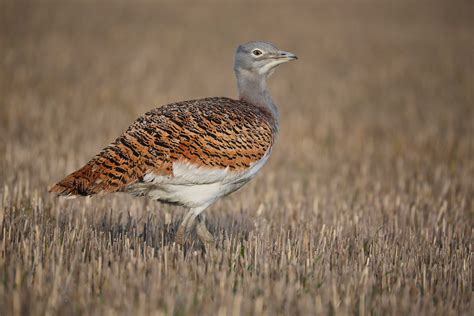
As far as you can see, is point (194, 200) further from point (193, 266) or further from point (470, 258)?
point (470, 258)

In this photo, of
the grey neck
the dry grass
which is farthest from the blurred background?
the grey neck

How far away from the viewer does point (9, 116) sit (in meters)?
9.65

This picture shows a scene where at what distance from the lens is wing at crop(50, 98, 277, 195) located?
4.41 metres

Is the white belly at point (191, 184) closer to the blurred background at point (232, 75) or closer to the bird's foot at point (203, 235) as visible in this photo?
the bird's foot at point (203, 235)

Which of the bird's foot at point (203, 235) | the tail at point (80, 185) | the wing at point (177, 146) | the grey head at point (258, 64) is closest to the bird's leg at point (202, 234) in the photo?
the bird's foot at point (203, 235)

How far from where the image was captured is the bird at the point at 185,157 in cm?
443

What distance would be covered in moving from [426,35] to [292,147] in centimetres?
1295

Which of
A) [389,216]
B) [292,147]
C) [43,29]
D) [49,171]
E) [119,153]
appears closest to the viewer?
[119,153]

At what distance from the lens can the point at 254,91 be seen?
5.57m

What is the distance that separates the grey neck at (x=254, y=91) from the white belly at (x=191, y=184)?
0.75m

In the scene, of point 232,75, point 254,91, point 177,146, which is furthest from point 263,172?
point 232,75

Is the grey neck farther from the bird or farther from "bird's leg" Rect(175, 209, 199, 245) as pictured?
"bird's leg" Rect(175, 209, 199, 245)

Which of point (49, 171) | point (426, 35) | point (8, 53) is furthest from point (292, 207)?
point (426, 35)

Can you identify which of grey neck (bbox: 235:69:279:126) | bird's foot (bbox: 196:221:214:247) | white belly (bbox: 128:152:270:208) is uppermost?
grey neck (bbox: 235:69:279:126)
